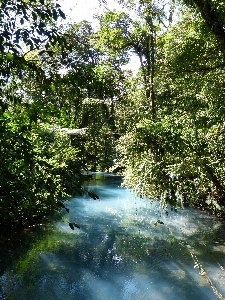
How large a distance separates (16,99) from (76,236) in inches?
266

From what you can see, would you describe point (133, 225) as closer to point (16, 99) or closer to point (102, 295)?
point (102, 295)

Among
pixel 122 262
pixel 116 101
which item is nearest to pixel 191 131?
pixel 116 101

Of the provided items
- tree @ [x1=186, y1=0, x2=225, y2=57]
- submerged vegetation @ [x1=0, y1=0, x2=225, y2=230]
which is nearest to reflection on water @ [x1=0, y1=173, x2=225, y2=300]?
submerged vegetation @ [x1=0, y1=0, x2=225, y2=230]

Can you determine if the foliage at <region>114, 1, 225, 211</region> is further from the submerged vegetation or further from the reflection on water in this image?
the reflection on water

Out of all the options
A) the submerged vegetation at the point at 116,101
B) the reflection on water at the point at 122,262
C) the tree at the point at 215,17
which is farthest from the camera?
the tree at the point at 215,17

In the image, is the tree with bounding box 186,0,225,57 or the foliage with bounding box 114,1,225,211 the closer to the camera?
the tree with bounding box 186,0,225,57

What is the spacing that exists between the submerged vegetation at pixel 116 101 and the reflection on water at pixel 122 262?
970mm

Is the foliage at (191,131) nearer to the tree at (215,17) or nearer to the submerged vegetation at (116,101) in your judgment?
the submerged vegetation at (116,101)

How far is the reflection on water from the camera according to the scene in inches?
198

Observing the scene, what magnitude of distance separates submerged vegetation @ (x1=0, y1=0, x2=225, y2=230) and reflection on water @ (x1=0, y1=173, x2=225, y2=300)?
970 mm

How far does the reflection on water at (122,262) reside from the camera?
5.02m

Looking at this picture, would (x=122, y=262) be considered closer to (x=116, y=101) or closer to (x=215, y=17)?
(x=116, y=101)

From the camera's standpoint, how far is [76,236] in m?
8.08

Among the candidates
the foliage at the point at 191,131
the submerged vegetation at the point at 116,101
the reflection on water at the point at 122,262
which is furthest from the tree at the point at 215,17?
the reflection on water at the point at 122,262
